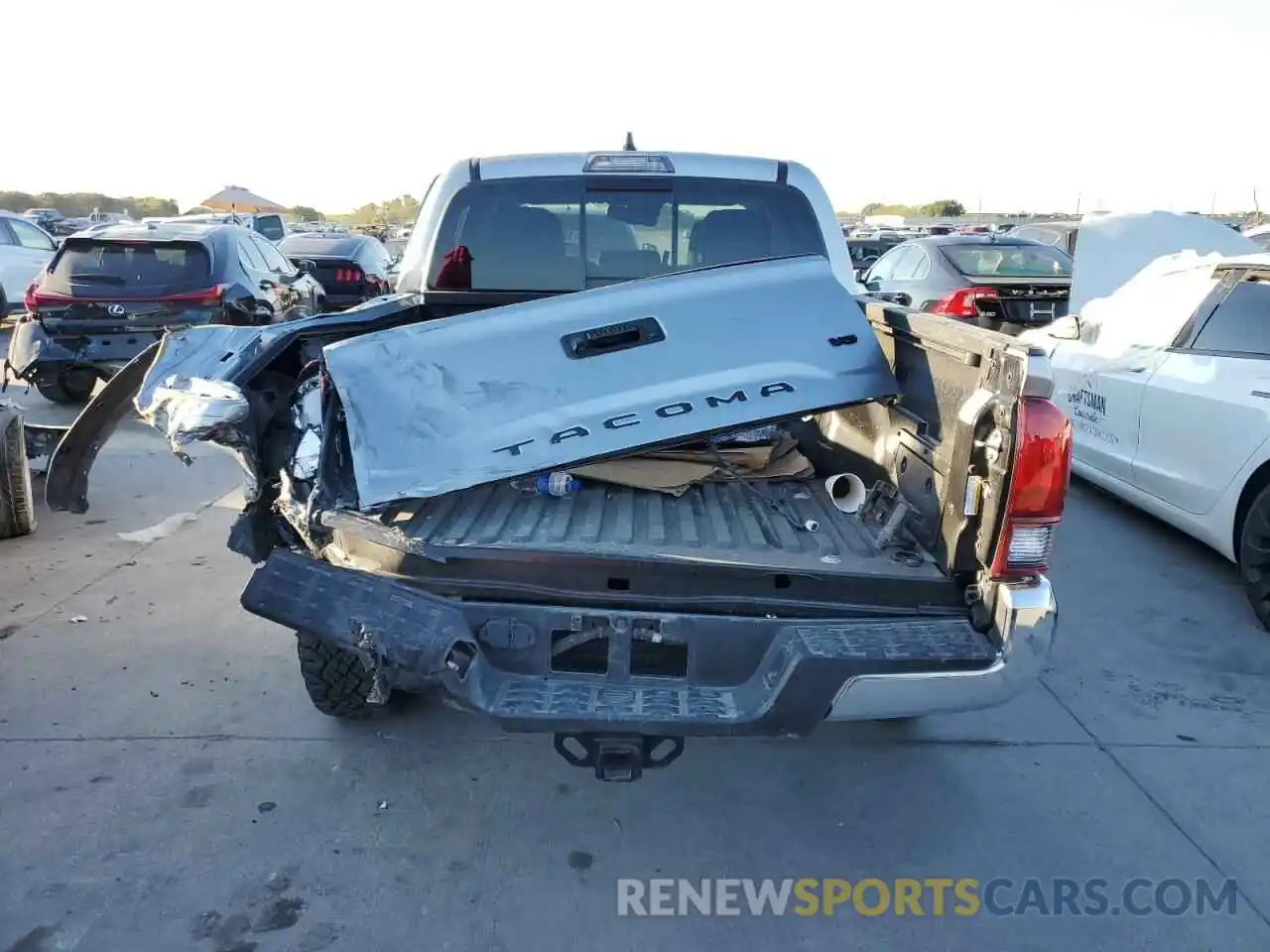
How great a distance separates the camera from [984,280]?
9258 mm

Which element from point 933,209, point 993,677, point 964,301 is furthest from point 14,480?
point 933,209

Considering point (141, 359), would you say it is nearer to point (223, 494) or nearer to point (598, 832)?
point (598, 832)

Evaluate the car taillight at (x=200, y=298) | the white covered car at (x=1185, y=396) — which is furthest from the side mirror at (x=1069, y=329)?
the car taillight at (x=200, y=298)

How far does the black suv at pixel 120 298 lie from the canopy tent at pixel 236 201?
81.5ft

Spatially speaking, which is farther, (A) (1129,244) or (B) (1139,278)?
(A) (1129,244)

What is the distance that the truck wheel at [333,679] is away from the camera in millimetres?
3357

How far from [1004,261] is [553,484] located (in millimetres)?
8237

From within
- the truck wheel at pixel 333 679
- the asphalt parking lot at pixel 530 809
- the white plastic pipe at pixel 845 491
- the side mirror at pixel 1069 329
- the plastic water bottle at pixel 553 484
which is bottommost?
the asphalt parking lot at pixel 530 809

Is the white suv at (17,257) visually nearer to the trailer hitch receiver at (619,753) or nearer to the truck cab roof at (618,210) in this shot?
the truck cab roof at (618,210)

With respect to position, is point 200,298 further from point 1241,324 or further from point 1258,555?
point 1258,555

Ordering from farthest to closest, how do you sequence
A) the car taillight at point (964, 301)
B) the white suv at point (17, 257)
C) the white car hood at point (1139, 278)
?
1. the white suv at point (17, 257)
2. the car taillight at point (964, 301)
3. the white car hood at point (1139, 278)

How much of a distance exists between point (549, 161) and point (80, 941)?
10.4 feet

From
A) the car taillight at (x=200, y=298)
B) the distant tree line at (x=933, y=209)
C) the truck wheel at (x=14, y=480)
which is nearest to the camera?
the truck wheel at (x=14, y=480)

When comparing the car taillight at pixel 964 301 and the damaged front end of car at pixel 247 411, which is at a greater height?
the damaged front end of car at pixel 247 411
